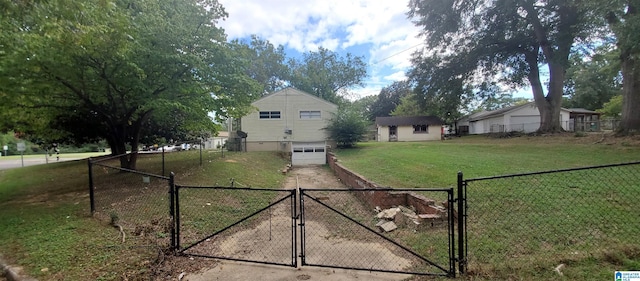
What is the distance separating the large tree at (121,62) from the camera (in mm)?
6035

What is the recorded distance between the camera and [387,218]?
601cm

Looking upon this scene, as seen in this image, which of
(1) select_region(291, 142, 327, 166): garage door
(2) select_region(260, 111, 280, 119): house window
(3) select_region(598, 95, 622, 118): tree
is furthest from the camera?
(3) select_region(598, 95, 622, 118): tree

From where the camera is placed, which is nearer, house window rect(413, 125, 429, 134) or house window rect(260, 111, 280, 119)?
house window rect(260, 111, 280, 119)

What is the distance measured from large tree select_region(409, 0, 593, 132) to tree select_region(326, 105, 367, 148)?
26.0ft

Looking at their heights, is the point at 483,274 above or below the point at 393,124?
below

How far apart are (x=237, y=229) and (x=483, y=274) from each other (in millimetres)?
4387

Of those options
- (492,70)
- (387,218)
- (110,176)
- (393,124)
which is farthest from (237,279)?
(393,124)

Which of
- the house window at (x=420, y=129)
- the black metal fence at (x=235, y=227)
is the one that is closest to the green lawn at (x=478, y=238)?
the black metal fence at (x=235, y=227)

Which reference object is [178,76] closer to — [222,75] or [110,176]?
[222,75]

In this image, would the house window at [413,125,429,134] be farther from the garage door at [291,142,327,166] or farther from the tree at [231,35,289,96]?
the tree at [231,35,289,96]

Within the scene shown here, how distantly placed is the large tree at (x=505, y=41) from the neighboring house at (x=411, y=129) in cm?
983

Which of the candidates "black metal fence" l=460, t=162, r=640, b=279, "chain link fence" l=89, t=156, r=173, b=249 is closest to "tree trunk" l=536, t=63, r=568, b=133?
"black metal fence" l=460, t=162, r=640, b=279

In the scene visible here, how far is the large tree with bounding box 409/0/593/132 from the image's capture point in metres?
20.2

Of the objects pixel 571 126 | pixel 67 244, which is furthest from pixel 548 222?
pixel 571 126
